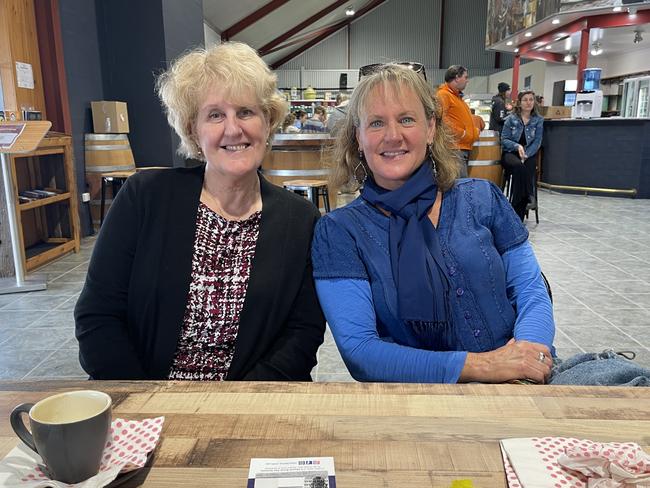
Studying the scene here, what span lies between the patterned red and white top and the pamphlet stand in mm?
3218

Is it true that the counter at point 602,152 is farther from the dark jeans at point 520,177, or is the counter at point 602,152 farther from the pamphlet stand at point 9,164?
the pamphlet stand at point 9,164

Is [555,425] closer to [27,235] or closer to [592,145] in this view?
[27,235]

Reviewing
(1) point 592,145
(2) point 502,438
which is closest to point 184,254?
(2) point 502,438

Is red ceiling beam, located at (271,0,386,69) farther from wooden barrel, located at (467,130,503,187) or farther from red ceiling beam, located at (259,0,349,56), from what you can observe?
wooden barrel, located at (467,130,503,187)

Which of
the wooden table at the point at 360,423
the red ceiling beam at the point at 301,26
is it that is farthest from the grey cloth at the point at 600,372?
the red ceiling beam at the point at 301,26

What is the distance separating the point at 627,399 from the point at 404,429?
402 millimetres

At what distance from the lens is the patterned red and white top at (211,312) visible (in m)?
1.44

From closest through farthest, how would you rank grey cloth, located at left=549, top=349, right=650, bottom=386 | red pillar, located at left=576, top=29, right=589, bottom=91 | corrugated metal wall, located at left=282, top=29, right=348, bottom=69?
grey cloth, located at left=549, top=349, right=650, bottom=386 < red pillar, located at left=576, top=29, right=589, bottom=91 < corrugated metal wall, located at left=282, top=29, right=348, bottom=69

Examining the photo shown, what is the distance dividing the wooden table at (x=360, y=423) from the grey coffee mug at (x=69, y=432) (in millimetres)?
76

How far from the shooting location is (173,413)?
34.9 inches

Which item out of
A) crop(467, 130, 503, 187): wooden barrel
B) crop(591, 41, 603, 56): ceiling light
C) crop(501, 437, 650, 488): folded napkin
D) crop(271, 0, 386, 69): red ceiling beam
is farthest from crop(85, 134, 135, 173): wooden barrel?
crop(271, 0, 386, 69): red ceiling beam

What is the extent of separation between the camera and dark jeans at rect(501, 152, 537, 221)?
642 cm

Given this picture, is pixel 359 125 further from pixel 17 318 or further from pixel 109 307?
pixel 17 318

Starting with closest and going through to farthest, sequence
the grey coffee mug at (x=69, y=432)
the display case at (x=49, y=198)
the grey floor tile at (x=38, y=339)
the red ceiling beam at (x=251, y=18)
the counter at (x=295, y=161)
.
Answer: the grey coffee mug at (x=69, y=432) < the grey floor tile at (x=38, y=339) < the counter at (x=295, y=161) < the display case at (x=49, y=198) < the red ceiling beam at (x=251, y=18)
